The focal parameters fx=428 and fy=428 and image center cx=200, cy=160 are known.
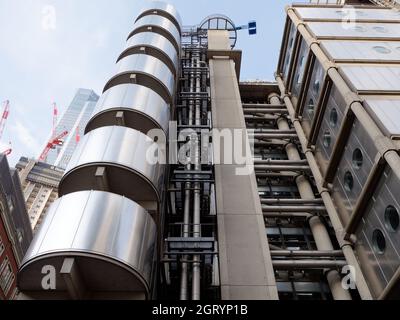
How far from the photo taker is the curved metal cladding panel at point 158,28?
102ft

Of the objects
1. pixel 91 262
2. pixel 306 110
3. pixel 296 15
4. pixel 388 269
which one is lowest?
pixel 91 262

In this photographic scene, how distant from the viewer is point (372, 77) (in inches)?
867

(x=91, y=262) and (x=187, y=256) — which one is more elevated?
(x=187, y=256)

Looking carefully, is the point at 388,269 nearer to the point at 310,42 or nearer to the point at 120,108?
the point at 120,108

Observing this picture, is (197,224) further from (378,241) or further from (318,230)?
(318,230)

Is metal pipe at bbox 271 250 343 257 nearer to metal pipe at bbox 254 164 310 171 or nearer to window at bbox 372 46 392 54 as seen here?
metal pipe at bbox 254 164 310 171

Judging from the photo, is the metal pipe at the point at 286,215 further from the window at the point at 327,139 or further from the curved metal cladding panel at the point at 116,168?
the curved metal cladding panel at the point at 116,168

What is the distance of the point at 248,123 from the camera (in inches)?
1347

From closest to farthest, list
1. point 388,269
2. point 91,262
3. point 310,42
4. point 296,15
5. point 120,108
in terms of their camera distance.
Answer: point 91,262 < point 388,269 < point 120,108 < point 310,42 < point 296,15

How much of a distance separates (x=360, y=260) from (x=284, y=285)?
366 cm

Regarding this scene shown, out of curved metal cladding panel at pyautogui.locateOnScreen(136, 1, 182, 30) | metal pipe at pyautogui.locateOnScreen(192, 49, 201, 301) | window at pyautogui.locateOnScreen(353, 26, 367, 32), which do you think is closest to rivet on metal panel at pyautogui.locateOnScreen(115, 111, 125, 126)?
metal pipe at pyautogui.locateOnScreen(192, 49, 201, 301)

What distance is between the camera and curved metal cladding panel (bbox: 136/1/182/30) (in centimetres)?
3422

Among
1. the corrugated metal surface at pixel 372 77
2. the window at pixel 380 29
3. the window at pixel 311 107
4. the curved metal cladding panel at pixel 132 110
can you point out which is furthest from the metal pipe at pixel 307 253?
the window at pixel 380 29

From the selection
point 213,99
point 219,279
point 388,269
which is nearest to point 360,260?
point 388,269
